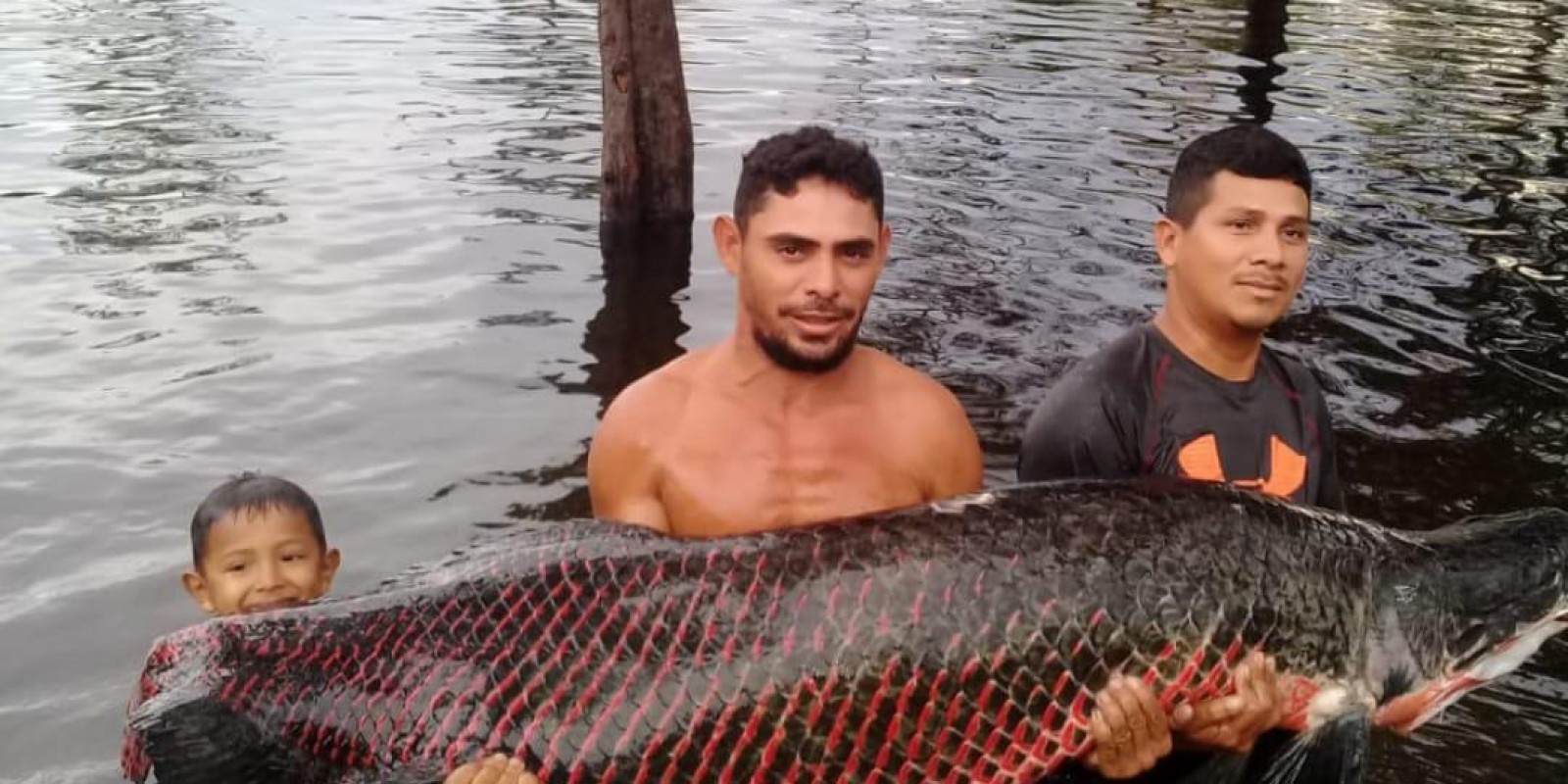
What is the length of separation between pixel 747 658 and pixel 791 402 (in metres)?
1.04

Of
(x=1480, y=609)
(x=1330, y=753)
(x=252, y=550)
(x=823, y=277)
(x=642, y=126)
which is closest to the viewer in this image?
(x=1330, y=753)

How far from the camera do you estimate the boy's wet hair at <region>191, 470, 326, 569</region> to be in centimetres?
395

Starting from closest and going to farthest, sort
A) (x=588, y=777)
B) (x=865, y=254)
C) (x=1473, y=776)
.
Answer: (x=588, y=777)
(x=865, y=254)
(x=1473, y=776)

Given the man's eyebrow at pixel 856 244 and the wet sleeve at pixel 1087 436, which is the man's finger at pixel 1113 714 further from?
the man's eyebrow at pixel 856 244

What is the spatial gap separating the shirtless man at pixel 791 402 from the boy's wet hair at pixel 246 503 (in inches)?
37.1

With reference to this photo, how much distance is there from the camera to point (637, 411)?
3648 mm

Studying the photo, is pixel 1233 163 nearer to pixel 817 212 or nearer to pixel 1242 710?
pixel 817 212

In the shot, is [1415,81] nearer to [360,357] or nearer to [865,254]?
[360,357]

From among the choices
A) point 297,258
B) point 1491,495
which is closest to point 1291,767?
point 1491,495

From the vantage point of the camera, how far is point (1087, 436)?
333cm

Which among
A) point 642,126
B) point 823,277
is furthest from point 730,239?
point 642,126

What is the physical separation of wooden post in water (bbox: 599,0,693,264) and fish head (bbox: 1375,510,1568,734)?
237 inches

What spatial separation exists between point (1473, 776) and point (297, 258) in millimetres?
7113

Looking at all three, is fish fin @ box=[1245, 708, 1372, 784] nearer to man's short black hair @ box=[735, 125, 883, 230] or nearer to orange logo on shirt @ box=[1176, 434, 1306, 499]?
orange logo on shirt @ box=[1176, 434, 1306, 499]
